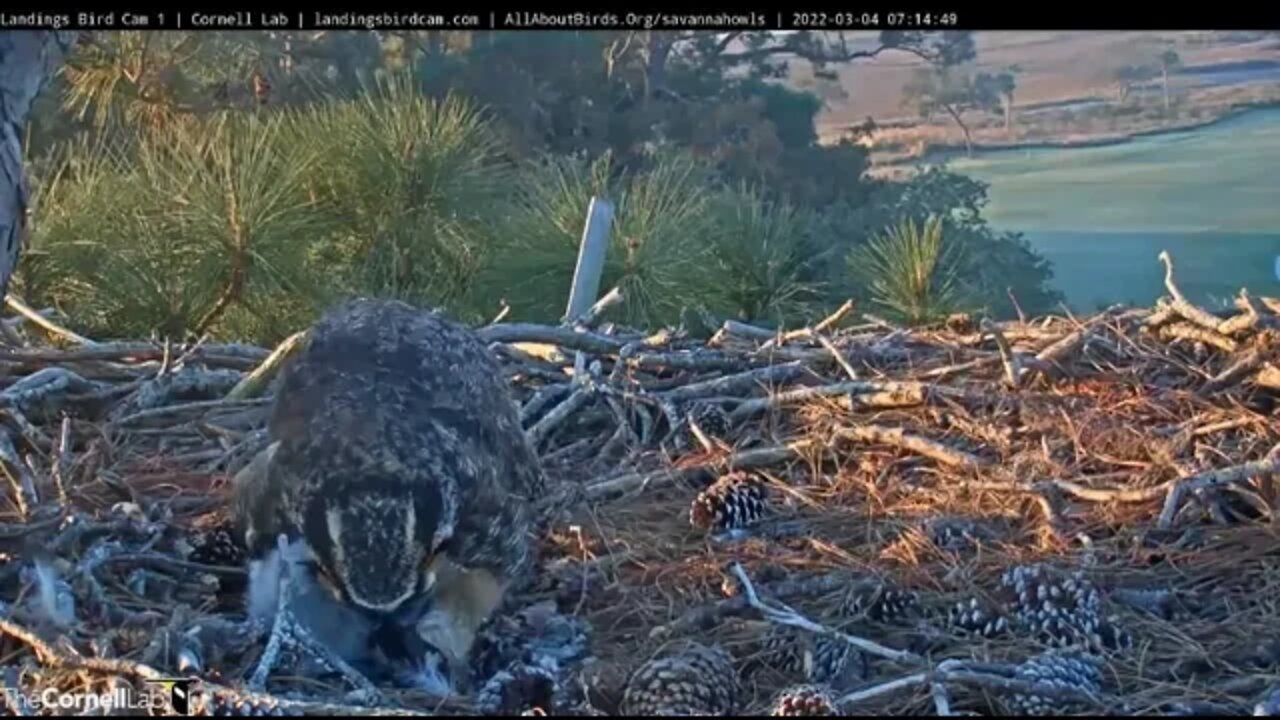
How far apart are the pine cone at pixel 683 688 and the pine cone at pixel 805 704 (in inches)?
4.1

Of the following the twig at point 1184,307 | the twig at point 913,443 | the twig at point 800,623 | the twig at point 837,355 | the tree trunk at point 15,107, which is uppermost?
the tree trunk at point 15,107

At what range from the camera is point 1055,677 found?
2.26m

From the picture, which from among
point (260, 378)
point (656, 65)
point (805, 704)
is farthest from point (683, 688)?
point (656, 65)

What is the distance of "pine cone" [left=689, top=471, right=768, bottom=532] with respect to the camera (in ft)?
10.3

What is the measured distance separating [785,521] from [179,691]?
4.72 ft

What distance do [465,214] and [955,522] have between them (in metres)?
3.95

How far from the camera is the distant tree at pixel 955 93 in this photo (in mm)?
8578

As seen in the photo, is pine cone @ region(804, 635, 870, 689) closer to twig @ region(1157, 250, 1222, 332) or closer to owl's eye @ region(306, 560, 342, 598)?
owl's eye @ region(306, 560, 342, 598)

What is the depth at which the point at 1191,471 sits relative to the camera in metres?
3.07

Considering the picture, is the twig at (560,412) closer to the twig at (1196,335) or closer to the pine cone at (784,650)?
the pine cone at (784,650)

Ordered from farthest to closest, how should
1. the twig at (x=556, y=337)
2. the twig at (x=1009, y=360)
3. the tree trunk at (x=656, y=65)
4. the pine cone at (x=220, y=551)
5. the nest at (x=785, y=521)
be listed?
the tree trunk at (x=656, y=65) → the twig at (x=556, y=337) → the twig at (x=1009, y=360) → the pine cone at (x=220, y=551) → the nest at (x=785, y=521)

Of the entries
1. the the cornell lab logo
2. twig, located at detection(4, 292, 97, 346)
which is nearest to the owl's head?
the the cornell lab logo

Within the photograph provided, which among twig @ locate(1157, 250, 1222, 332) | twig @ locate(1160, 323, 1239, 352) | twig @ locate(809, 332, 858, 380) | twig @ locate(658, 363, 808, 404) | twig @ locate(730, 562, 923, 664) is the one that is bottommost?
twig @ locate(730, 562, 923, 664)

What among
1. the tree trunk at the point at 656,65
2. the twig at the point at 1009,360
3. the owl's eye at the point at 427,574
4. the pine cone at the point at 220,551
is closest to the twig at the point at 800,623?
the owl's eye at the point at 427,574
